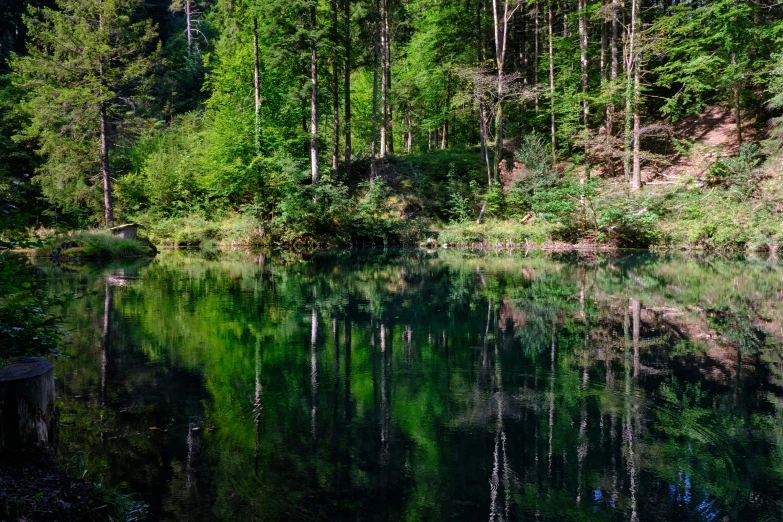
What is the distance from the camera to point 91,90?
84.2 feet

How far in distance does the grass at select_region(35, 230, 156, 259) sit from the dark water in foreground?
12.8 meters

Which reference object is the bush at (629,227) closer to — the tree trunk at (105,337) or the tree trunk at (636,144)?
the tree trunk at (636,144)

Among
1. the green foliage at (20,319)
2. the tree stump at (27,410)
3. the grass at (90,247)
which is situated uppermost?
the grass at (90,247)

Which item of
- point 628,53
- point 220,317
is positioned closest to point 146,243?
point 220,317

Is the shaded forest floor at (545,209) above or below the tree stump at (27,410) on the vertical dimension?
above

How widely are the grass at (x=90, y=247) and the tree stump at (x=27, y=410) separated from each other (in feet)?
69.4

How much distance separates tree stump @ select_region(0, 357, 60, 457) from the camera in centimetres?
335

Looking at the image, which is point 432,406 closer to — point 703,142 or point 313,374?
point 313,374

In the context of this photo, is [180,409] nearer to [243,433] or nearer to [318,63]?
[243,433]

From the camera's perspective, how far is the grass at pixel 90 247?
2239 centimetres

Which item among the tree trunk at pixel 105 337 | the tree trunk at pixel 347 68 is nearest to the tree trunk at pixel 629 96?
the tree trunk at pixel 347 68

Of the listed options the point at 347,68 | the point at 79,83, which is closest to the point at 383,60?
the point at 347,68

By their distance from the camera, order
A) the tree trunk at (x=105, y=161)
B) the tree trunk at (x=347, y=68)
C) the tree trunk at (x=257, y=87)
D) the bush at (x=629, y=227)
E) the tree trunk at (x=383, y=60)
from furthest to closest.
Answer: the tree trunk at (x=383, y=60), the tree trunk at (x=347, y=68), the tree trunk at (x=257, y=87), the tree trunk at (x=105, y=161), the bush at (x=629, y=227)

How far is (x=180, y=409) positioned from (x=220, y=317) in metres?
4.79
